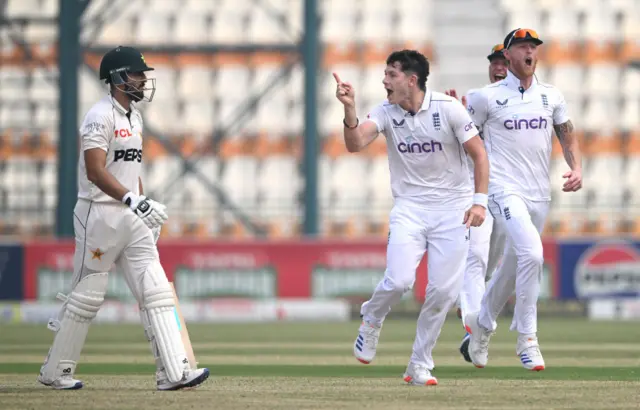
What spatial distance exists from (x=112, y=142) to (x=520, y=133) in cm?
270

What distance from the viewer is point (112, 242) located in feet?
22.0

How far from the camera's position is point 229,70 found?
2522cm

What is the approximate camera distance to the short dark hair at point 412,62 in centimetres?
719

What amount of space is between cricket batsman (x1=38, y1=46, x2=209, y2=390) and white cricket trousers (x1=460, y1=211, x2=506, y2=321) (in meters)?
2.65

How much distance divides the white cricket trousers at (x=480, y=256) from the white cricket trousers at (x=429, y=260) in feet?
5.12

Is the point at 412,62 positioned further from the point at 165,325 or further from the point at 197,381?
the point at 197,381

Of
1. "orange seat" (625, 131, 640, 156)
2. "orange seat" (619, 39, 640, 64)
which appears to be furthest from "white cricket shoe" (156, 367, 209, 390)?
"orange seat" (619, 39, 640, 64)

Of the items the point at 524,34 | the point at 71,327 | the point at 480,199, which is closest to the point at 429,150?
the point at 480,199

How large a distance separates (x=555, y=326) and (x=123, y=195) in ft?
29.2

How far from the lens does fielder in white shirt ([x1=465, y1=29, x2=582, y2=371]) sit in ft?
26.6

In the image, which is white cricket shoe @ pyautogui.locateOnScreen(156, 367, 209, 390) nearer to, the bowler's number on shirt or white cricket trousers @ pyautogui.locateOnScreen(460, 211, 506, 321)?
the bowler's number on shirt

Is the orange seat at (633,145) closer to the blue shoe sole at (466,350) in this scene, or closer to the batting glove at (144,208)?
the blue shoe sole at (466,350)

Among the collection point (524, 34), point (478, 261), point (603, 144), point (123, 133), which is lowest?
point (478, 261)

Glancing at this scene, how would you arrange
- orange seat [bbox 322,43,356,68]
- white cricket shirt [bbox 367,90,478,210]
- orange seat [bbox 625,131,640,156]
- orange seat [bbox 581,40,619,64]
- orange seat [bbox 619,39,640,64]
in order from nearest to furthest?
white cricket shirt [bbox 367,90,478,210] → orange seat [bbox 625,131,640,156] → orange seat [bbox 581,40,619,64] → orange seat [bbox 619,39,640,64] → orange seat [bbox 322,43,356,68]
